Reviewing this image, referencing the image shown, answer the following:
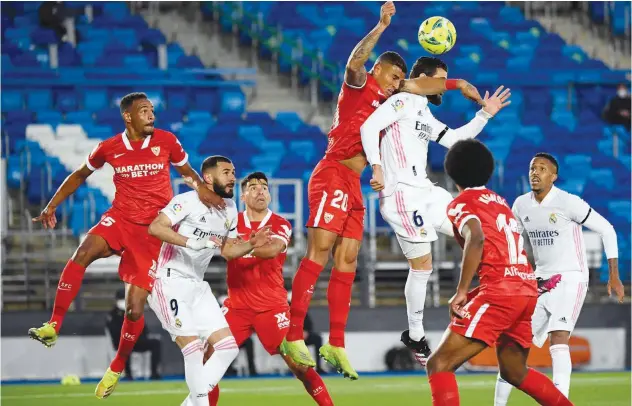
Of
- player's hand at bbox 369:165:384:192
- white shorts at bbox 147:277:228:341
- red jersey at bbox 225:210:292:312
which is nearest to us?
player's hand at bbox 369:165:384:192

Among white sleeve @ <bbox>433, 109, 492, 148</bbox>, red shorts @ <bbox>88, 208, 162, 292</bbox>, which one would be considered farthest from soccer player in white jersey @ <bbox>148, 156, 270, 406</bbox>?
→ white sleeve @ <bbox>433, 109, 492, 148</bbox>

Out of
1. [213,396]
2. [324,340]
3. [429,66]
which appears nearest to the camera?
[429,66]

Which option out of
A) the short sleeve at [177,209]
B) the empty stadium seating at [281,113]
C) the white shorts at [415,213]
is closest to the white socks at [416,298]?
the white shorts at [415,213]

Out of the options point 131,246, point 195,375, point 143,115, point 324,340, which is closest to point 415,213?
point 195,375

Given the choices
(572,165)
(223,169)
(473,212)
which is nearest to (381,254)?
(572,165)

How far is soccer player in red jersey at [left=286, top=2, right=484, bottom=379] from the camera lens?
26.4 ft

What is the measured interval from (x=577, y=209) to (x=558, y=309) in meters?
0.86

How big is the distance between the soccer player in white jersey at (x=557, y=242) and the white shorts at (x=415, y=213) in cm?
112

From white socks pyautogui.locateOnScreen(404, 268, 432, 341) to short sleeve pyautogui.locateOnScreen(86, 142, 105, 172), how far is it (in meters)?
2.87

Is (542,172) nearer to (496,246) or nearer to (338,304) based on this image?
(338,304)

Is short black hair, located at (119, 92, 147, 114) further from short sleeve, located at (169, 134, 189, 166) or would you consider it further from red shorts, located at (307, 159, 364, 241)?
red shorts, located at (307, 159, 364, 241)

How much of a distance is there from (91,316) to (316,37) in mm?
7785

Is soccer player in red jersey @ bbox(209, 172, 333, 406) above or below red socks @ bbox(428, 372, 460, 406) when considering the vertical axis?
above

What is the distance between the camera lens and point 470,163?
6.83 metres
